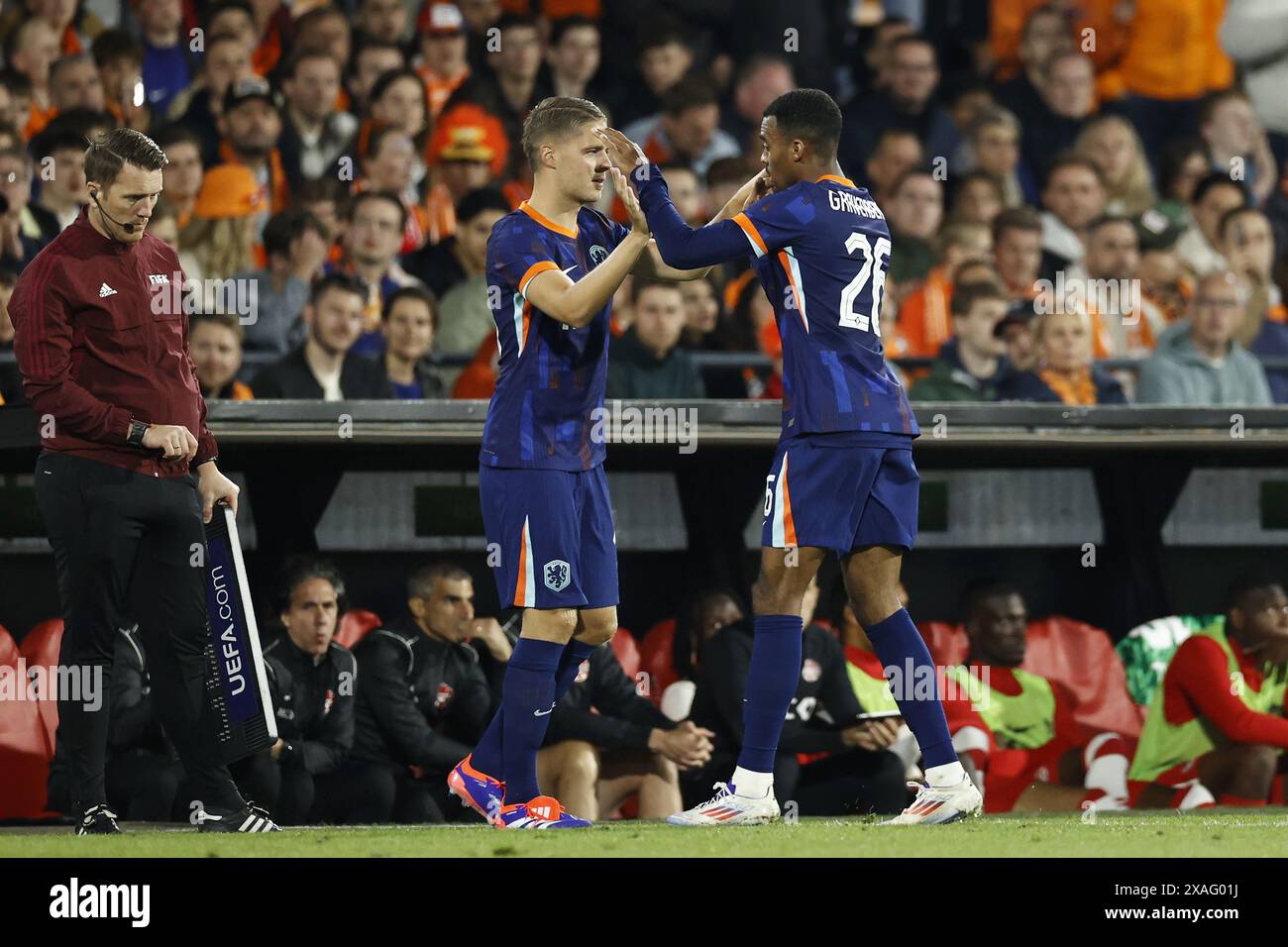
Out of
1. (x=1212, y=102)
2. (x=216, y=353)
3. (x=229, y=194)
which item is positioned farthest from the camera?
(x=1212, y=102)

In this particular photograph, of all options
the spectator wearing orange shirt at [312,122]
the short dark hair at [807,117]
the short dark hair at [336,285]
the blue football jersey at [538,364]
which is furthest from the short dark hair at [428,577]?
the spectator wearing orange shirt at [312,122]

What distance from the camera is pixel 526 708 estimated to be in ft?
18.5

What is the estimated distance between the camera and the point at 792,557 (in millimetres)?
5734

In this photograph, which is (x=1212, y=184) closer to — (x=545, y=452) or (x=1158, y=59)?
(x=1158, y=59)

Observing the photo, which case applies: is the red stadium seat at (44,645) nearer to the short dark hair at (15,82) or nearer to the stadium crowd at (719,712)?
the stadium crowd at (719,712)

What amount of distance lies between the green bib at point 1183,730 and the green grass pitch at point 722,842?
223cm

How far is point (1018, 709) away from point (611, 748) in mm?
1836

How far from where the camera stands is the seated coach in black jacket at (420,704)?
303 inches

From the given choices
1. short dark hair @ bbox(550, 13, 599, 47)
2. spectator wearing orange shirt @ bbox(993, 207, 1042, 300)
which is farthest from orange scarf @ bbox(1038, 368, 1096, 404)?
short dark hair @ bbox(550, 13, 599, 47)

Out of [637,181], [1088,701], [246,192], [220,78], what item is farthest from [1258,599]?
[220,78]

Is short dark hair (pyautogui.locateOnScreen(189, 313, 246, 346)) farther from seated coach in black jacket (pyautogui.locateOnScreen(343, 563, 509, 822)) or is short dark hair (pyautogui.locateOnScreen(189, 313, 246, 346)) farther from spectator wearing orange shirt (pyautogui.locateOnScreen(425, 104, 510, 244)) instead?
spectator wearing orange shirt (pyautogui.locateOnScreen(425, 104, 510, 244))

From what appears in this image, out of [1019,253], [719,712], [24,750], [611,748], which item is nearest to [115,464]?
[24,750]

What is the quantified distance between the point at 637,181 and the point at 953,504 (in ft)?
11.8

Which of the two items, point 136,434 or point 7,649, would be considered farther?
point 7,649
